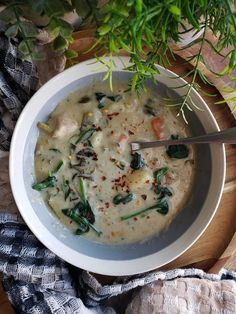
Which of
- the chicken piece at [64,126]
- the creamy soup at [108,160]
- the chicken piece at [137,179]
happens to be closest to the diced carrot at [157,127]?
the creamy soup at [108,160]

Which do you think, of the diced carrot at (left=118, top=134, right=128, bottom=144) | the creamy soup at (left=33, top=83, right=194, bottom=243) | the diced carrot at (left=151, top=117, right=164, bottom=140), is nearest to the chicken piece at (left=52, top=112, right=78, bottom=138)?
the creamy soup at (left=33, top=83, right=194, bottom=243)

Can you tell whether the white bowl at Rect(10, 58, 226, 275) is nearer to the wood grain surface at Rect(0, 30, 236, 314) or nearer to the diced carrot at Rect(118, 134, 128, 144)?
the wood grain surface at Rect(0, 30, 236, 314)

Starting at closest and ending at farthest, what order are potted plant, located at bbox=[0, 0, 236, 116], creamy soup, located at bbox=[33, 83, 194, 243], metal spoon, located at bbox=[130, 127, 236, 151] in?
potted plant, located at bbox=[0, 0, 236, 116] → metal spoon, located at bbox=[130, 127, 236, 151] → creamy soup, located at bbox=[33, 83, 194, 243]

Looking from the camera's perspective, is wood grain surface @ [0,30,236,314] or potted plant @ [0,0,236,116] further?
wood grain surface @ [0,30,236,314]

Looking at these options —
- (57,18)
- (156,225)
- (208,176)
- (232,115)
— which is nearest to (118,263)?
(156,225)

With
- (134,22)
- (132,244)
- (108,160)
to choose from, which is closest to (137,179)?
(108,160)

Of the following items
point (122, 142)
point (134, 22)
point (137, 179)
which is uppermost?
point (134, 22)

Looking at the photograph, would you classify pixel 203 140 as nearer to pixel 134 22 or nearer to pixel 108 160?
pixel 108 160
